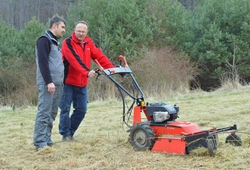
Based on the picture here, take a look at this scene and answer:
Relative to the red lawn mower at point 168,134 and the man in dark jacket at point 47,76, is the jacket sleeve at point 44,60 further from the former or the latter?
the red lawn mower at point 168,134

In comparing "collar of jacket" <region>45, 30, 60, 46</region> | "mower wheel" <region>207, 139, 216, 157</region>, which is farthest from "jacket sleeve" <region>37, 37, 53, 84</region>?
"mower wheel" <region>207, 139, 216, 157</region>

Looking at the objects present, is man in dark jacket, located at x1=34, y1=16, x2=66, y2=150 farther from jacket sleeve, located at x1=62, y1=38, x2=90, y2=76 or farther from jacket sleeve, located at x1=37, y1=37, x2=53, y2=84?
jacket sleeve, located at x1=62, y1=38, x2=90, y2=76

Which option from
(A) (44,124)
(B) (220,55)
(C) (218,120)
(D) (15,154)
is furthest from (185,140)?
(B) (220,55)

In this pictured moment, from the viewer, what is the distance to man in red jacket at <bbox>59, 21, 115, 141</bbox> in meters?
5.19

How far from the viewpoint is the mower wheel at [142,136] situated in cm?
464

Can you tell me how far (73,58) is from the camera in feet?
16.9

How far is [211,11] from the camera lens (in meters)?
21.3

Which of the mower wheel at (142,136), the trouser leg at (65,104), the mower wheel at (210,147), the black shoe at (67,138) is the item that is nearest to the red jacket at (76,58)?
the trouser leg at (65,104)

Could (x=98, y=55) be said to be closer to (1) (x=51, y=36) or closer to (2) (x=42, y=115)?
(1) (x=51, y=36)

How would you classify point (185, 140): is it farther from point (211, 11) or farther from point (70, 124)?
point (211, 11)

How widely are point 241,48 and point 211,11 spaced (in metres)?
2.67

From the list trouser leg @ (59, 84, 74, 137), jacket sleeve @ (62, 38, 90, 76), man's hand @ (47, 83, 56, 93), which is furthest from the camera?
trouser leg @ (59, 84, 74, 137)

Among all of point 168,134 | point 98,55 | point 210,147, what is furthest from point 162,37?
point 210,147

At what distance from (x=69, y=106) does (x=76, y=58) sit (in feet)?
2.48
